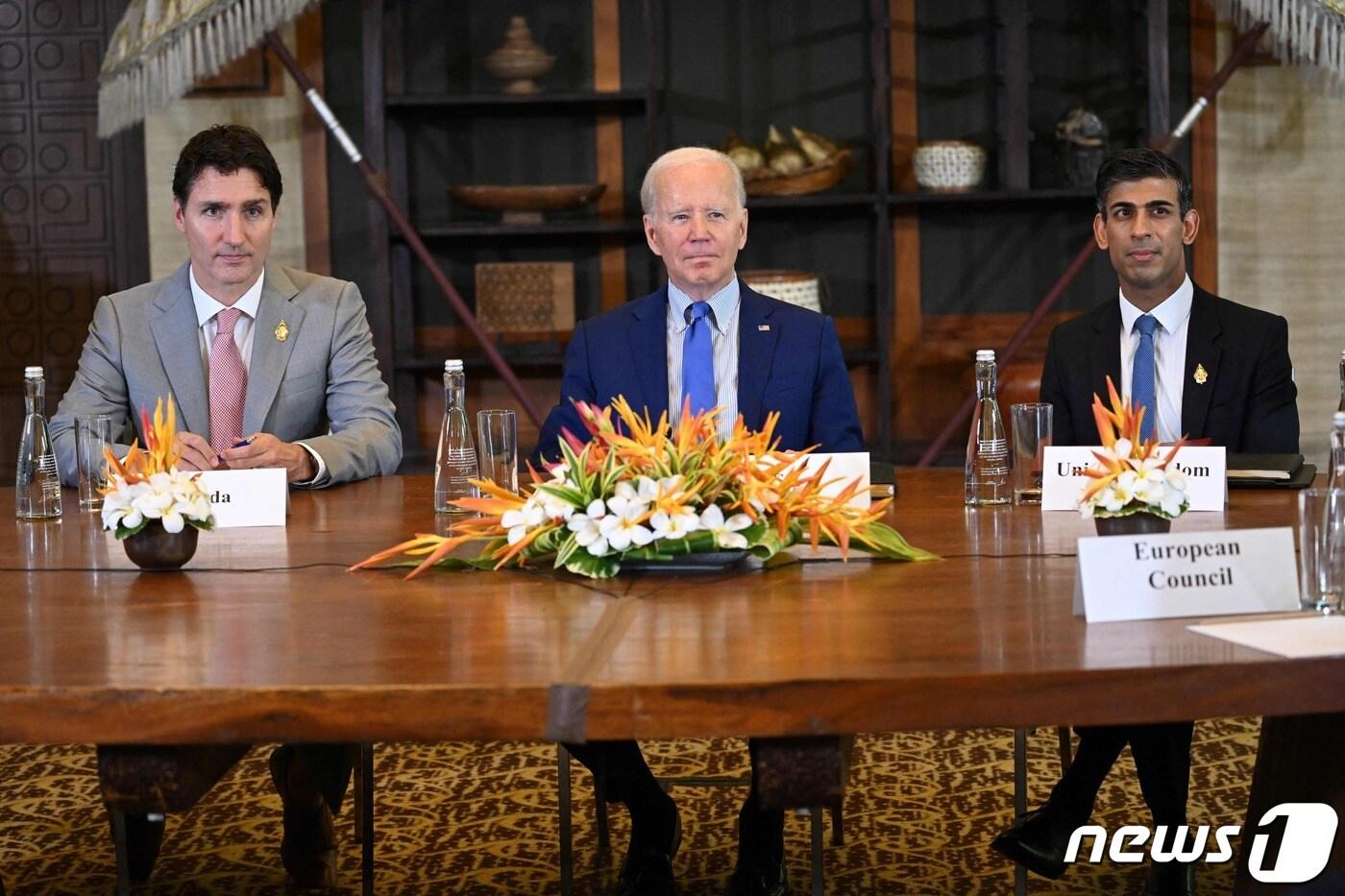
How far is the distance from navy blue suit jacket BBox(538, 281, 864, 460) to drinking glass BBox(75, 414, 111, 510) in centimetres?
82

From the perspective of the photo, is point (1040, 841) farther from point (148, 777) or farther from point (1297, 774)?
point (148, 777)

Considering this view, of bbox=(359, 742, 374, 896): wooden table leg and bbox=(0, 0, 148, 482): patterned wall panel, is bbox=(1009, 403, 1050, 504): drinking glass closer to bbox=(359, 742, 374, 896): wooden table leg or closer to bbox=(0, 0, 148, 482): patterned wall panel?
bbox=(359, 742, 374, 896): wooden table leg

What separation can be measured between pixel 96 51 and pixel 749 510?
461 cm

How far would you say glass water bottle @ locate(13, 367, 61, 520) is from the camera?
2529mm

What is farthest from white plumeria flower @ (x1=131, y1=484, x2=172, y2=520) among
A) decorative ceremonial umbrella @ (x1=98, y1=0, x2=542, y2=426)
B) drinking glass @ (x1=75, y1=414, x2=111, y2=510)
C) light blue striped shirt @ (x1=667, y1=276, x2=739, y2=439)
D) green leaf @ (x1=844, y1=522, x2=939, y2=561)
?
decorative ceremonial umbrella @ (x1=98, y1=0, x2=542, y2=426)

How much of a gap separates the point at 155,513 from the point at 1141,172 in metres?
2.06

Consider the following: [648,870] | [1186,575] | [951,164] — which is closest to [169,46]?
[951,164]

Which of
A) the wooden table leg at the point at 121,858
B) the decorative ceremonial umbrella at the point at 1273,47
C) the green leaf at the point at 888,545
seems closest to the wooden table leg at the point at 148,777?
the wooden table leg at the point at 121,858

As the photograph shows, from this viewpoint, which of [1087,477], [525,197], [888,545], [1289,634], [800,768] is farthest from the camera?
[525,197]

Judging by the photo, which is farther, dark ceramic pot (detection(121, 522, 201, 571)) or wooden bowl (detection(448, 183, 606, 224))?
wooden bowl (detection(448, 183, 606, 224))

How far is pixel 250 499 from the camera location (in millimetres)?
2438

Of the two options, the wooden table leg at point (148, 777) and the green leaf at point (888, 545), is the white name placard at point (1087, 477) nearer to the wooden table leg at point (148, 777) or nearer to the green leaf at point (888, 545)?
the green leaf at point (888, 545)

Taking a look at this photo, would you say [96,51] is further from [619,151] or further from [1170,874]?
[1170,874]

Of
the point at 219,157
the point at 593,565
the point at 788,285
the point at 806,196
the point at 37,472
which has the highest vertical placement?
the point at 806,196
